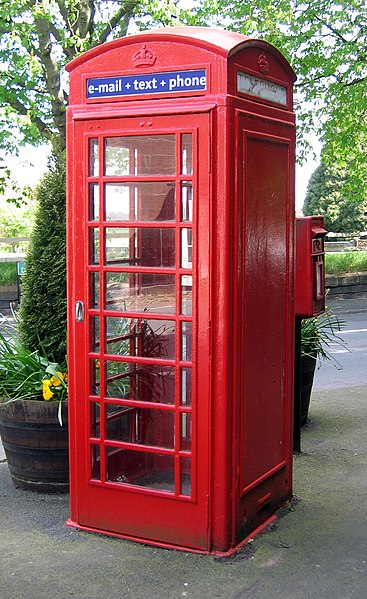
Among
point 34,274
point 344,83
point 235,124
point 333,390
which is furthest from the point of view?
point 344,83

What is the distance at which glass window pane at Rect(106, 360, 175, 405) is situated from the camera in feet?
14.5

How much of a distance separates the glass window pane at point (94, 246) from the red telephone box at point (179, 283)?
0.01 metres

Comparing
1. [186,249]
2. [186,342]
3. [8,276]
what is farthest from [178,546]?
[8,276]

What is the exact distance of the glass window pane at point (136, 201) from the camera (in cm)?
431

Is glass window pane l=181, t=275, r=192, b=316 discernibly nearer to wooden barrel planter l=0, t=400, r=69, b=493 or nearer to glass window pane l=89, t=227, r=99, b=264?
glass window pane l=89, t=227, r=99, b=264

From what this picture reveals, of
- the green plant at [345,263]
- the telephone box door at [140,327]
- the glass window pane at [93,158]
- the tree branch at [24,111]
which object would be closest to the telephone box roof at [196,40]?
the telephone box door at [140,327]

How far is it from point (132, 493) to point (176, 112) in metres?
1.95

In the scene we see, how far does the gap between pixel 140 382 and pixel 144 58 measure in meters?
1.68

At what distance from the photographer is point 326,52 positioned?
15.8 m

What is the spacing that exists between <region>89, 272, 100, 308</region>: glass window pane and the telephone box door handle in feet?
0.18

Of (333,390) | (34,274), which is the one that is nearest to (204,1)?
(333,390)

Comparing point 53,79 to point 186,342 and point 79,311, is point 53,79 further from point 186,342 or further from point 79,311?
point 186,342

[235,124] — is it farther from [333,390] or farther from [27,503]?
[333,390]

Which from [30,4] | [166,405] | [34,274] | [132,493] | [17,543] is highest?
[30,4]
